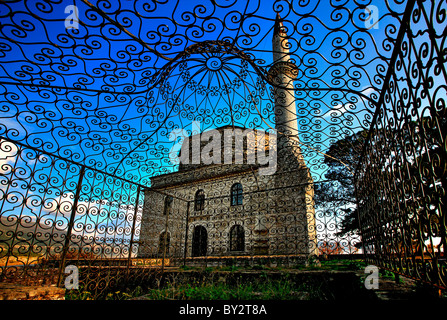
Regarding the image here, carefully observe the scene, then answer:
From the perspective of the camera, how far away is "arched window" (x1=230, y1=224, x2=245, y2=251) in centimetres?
1506

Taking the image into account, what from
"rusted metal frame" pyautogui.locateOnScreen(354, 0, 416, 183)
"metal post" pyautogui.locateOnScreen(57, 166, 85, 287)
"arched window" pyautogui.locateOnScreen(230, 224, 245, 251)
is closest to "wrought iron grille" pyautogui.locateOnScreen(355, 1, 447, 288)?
"rusted metal frame" pyautogui.locateOnScreen(354, 0, 416, 183)

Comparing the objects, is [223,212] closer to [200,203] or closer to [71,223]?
→ [200,203]

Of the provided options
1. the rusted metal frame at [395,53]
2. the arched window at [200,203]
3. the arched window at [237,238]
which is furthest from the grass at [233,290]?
the arched window at [200,203]

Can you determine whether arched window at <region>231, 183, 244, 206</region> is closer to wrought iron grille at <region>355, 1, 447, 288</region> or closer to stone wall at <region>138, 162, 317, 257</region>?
stone wall at <region>138, 162, 317, 257</region>

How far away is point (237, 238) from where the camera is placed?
50.1 feet

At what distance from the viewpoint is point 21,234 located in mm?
3803

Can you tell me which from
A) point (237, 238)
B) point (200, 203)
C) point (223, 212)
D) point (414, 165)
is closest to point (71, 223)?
point (414, 165)

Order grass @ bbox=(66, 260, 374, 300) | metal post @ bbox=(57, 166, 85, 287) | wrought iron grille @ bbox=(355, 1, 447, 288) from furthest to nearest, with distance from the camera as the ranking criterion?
1. metal post @ bbox=(57, 166, 85, 287)
2. grass @ bbox=(66, 260, 374, 300)
3. wrought iron grille @ bbox=(355, 1, 447, 288)

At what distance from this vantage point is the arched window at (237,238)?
15.1 meters

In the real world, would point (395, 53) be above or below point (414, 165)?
above

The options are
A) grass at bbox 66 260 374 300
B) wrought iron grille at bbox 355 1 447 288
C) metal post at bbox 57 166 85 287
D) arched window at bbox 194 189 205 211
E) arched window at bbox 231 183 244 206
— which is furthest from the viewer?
arched window at bbox 194 189 205 211

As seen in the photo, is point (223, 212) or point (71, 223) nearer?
point (71, 223)

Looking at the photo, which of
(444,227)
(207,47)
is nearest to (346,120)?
(207,47)

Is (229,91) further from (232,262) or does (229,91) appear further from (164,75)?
(232,262)
